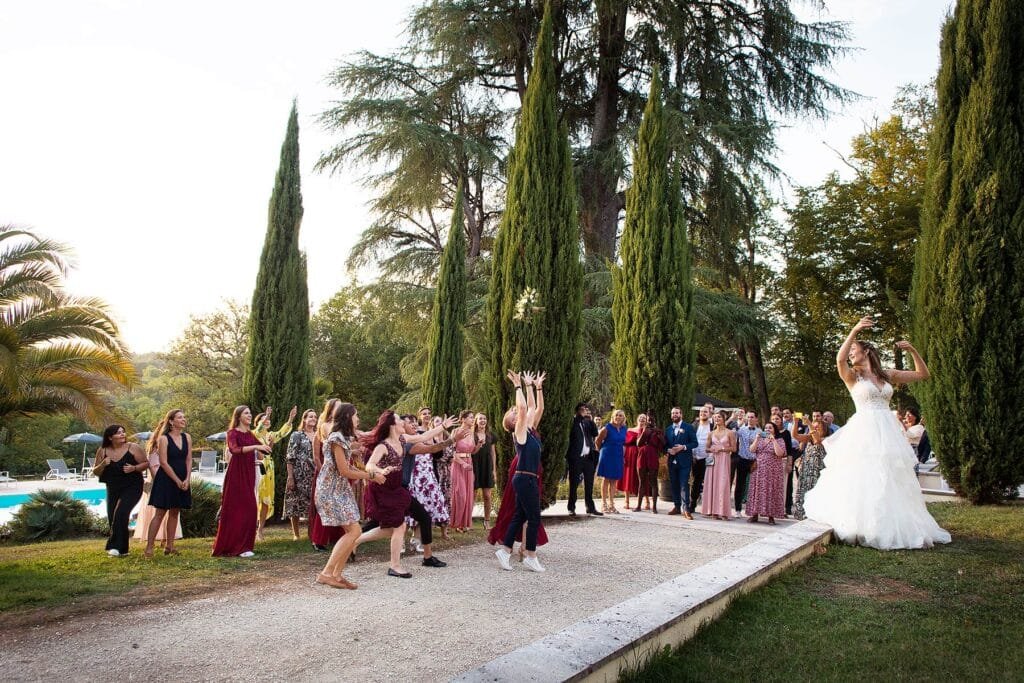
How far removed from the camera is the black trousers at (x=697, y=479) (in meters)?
12.3

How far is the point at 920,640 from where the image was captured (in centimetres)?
518

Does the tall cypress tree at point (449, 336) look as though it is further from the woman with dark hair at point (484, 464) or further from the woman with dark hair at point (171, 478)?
the woman with dark hair at point (171, 478)

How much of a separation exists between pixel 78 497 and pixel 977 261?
27.0 meters

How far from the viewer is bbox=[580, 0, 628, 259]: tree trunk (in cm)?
2139

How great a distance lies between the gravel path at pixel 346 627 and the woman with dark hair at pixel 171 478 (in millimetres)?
2327

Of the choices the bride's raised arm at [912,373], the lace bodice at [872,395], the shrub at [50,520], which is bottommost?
the shrub at [50,520]

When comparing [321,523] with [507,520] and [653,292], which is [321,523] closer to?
[507,520]

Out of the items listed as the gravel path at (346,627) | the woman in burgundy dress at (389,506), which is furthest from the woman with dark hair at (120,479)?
the woman in burgundy dress at (389,506)

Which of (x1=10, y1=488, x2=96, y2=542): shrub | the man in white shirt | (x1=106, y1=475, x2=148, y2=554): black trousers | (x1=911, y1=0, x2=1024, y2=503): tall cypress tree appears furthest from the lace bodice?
(x1=10, y1=488, x2=96, y2=542): shrub

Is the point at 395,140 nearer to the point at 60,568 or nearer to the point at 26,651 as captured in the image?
the point at 60,568

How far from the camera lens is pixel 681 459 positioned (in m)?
12.1

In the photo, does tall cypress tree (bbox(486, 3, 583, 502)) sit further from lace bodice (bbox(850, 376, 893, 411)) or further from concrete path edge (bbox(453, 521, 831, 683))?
concrete path edge (bbox(453, 521, 831, 683))

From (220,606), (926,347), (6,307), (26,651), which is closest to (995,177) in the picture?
(926,347)

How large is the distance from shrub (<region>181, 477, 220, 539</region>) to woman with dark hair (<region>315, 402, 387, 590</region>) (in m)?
6.63
